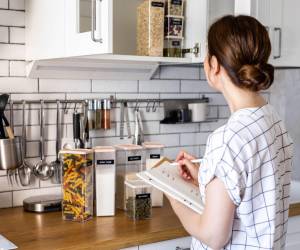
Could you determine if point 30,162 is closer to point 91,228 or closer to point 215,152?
point 91,228

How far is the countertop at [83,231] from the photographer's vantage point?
1523mm

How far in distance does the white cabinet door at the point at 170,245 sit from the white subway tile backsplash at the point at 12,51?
88 centimetres

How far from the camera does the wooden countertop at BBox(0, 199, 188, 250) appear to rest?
5.00 feet

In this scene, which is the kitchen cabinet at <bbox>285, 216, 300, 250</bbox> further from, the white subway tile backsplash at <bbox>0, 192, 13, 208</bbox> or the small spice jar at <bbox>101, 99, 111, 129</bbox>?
the white subway tile backsplash at <bbox>0, 192, 13, 208</bbox>

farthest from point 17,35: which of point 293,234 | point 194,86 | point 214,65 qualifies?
point 293,234

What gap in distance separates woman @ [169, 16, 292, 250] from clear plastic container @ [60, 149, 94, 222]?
59 cm

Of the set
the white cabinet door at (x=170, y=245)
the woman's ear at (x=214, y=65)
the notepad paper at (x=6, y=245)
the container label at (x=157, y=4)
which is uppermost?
the container label at (x=157, y=4)

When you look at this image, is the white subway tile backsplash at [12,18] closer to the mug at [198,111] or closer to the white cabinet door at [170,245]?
the mug at [198,111]

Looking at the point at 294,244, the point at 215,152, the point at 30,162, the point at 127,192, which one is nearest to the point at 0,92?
the point at 30,162

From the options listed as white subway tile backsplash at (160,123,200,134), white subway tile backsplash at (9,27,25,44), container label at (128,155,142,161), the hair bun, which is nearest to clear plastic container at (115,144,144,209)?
container label at (128,155,142,161)

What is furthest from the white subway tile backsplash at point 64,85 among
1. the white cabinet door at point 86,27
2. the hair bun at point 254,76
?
the hair bun at point 254,76

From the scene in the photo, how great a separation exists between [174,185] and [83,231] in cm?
41

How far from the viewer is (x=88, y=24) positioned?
5.26ft

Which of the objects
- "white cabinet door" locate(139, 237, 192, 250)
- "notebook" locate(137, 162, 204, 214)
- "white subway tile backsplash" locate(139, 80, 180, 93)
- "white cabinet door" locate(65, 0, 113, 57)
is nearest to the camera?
"notebook" locate(137, 162, 204, 214)
